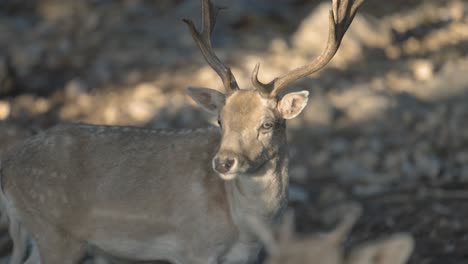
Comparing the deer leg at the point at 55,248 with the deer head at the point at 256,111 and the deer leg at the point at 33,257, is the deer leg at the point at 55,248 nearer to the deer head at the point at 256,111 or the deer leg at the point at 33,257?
the deer leg at the point at 33,257

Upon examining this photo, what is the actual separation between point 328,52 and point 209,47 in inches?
31.3

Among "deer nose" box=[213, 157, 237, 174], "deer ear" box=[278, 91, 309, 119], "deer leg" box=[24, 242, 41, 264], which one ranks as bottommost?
"deer leg" box=[24, 242, 41, 264]

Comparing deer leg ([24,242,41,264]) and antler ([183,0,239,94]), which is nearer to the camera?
antler ([183,0,239,94])

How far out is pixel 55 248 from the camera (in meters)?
5.08

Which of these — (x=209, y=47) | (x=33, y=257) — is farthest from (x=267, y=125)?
(x=33, y=257)

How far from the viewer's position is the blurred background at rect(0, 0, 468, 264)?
795 cm

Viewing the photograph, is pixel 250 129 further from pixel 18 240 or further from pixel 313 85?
pixel 313 85

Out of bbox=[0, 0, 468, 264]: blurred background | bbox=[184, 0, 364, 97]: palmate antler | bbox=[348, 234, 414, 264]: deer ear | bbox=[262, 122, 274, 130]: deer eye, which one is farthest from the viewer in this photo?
bbox=[0, 0, 468, 264]: blurred background

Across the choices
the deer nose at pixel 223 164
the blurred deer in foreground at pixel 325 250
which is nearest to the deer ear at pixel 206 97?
the deer nose at pixel 223 164

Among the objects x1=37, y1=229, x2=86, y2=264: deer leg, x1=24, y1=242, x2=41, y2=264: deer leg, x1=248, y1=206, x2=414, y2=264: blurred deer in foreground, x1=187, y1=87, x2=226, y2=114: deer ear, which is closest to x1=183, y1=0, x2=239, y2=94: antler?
x1=187, y1=87, x2=226, y2=114: deer ear

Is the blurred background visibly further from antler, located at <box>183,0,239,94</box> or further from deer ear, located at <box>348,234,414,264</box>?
deer ear, located at <box>348,234,414,264</box>

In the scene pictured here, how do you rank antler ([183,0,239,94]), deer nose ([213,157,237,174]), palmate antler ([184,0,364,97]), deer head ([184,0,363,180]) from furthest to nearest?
antler ([183,0,239,94]), palmate antler ([184,0,364,97]), deer head ([184,0,363,180]), deer nose ([213,157,237,174])

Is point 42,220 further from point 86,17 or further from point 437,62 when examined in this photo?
point 86,17

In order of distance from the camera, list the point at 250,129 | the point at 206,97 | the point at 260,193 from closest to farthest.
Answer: the point at 250,129 → the point at 260,193 → the point at 206,97
